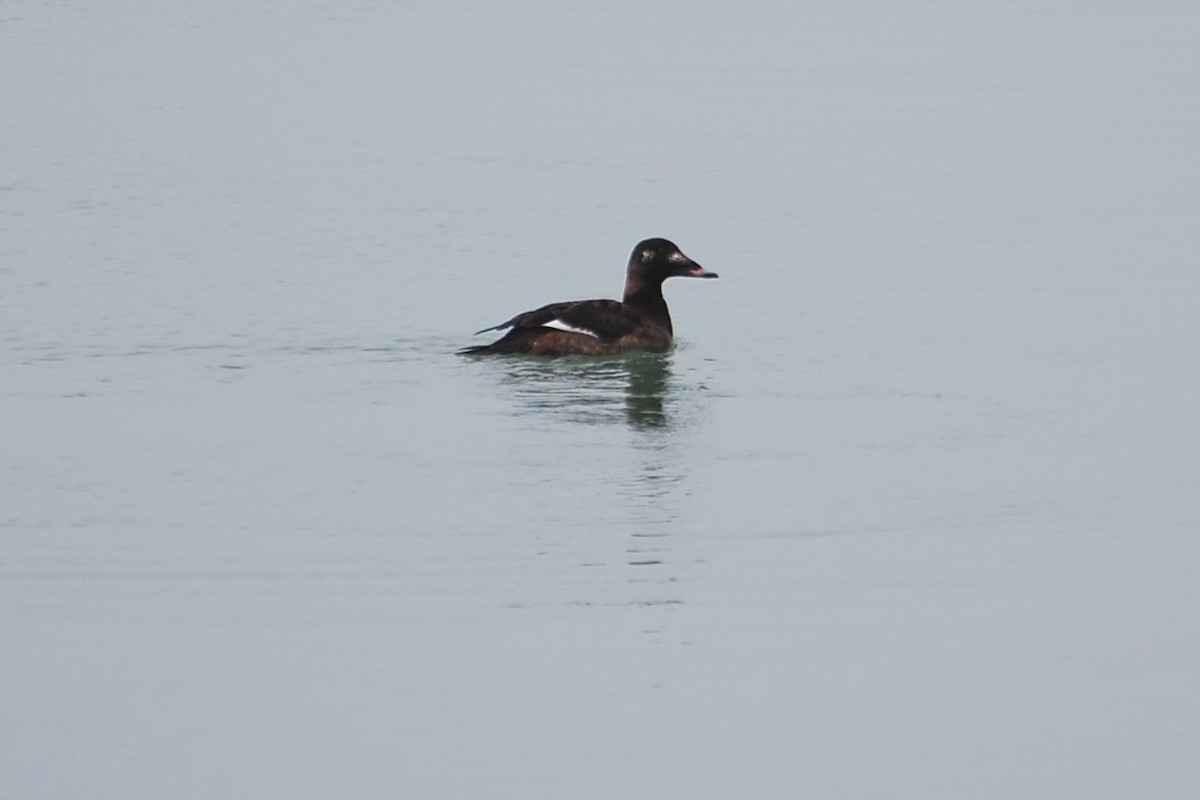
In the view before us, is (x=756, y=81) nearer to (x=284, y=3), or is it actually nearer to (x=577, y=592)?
(x=284, y=3)

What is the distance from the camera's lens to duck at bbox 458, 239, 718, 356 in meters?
15.4

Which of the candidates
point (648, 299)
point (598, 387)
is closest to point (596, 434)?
point (598, 387)

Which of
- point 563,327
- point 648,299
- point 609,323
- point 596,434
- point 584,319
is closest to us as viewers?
point 596,434

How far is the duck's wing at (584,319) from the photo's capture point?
15.4m

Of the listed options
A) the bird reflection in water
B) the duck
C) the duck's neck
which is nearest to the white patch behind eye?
the duck

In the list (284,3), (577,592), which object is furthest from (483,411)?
(284,3)

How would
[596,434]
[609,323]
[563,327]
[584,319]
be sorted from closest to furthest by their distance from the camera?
[596,434], [563,327], [584,319], [609,323]

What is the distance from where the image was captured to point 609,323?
1570 centimetres

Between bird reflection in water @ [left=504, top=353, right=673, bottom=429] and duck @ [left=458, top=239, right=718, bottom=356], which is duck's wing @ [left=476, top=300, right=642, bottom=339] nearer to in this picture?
duck @ [left=458, top=239, right=718, bottom=356]

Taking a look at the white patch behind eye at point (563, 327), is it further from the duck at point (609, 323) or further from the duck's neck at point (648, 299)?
the duck's neck at point (648, 299)

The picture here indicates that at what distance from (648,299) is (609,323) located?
2.67 feet

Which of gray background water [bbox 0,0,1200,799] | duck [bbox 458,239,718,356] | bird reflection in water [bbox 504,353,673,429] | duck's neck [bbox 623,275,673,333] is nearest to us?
gray background water [bbox 0,0,1200,799]

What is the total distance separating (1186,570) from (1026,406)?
11.4ft

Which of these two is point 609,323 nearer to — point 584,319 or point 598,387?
point 584,319
